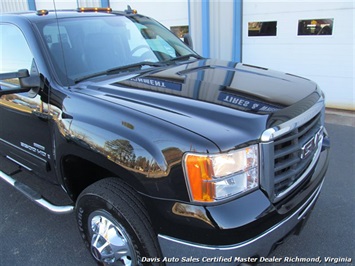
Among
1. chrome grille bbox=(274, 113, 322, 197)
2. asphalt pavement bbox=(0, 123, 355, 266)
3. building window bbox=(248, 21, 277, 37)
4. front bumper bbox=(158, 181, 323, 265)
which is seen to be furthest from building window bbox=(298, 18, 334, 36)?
front bumper bbox=(158, 181, 323, 265)

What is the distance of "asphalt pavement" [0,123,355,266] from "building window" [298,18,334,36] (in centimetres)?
325

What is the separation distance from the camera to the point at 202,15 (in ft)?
22.8

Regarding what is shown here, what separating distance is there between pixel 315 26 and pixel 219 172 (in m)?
5.26

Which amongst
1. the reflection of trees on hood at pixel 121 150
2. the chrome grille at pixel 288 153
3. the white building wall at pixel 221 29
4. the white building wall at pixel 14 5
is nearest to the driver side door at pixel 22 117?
the reflection of trees on hood at pixel 121 150

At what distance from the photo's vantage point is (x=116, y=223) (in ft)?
6.37

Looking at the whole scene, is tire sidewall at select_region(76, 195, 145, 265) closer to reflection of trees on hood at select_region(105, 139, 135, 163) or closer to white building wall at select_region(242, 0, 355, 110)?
reflection of trees on hood at select_region(105, 139, 135, 163)

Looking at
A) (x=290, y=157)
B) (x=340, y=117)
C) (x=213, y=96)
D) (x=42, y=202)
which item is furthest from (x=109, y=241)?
(x=340, y=117)

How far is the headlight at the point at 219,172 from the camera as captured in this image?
1554 millimetres

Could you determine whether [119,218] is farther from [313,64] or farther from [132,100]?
[313,64]

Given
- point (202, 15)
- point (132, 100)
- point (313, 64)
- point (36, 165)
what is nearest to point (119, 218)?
point (132, 100)

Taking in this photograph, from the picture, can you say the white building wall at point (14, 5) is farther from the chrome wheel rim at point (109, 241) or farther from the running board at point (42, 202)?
the chrome wheel rim at point (109, 241)

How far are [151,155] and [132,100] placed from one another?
0.48 meters

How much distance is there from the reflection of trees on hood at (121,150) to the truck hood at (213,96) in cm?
22

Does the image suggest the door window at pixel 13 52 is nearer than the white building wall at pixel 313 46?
Yes
